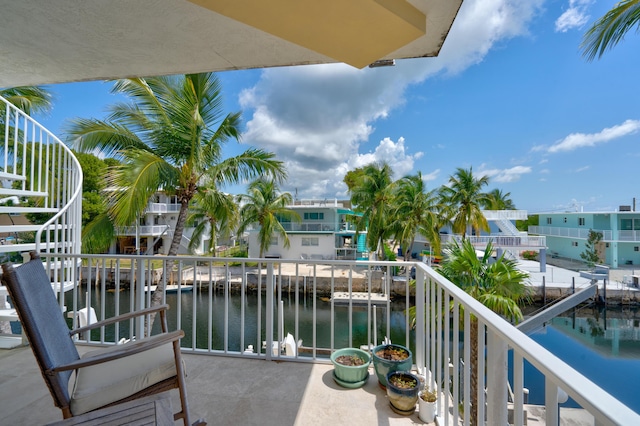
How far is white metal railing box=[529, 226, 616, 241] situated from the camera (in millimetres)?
19750

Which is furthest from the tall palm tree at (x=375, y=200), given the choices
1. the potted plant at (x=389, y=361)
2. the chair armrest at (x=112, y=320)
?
the chair armrest at (x=112, y=320)

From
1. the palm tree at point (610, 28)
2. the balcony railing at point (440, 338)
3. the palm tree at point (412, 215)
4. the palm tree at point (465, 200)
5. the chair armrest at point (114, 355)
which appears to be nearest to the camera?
the balcony railing at point (440, 338)

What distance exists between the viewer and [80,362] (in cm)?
131

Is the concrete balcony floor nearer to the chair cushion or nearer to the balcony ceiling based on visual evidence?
the chair cushion

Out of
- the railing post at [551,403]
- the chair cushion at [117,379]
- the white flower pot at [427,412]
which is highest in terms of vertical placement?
the railing post at [551,403]

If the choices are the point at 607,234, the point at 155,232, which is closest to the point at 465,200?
the point at 607,234

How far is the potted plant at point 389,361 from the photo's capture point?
83.7 inches

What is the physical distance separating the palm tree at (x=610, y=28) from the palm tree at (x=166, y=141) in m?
5.57

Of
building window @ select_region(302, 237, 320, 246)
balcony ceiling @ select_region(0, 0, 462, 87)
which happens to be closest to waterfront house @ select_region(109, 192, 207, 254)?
building window @ select_region(302, 237, 320, 246)

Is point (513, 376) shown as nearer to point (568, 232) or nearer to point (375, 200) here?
point (375, 200)

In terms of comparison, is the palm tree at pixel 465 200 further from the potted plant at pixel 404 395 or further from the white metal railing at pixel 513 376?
the white metal railing at pixel 513 376

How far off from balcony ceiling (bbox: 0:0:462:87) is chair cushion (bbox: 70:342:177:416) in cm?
196

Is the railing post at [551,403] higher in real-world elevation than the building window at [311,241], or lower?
higher

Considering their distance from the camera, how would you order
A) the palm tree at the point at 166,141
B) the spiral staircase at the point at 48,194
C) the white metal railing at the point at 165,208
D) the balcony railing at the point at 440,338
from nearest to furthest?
the balcony railing at the point at 440,338 < the spiral staircase at the point at 48,194 < the palm tree at the point at 166,141 < the white metal railing at the point at 165,208
